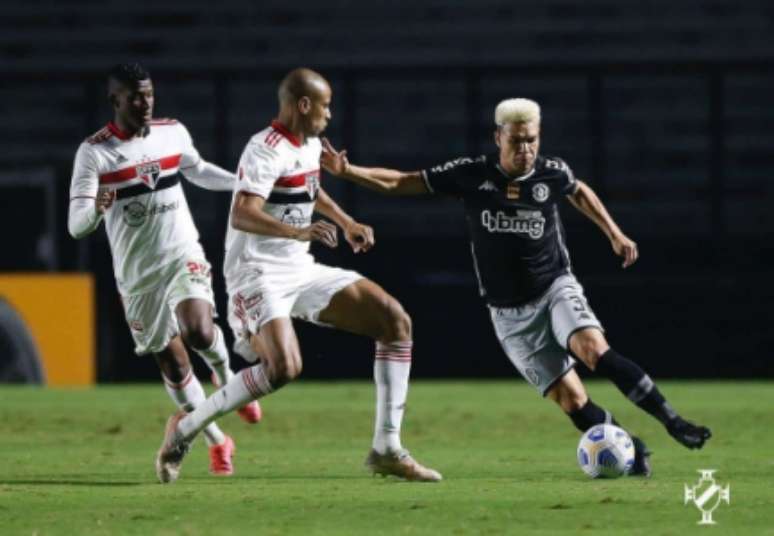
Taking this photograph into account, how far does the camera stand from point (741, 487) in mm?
8039

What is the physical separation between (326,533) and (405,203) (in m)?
12.4

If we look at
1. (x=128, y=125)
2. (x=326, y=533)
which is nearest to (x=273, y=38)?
(x=128, y=125)

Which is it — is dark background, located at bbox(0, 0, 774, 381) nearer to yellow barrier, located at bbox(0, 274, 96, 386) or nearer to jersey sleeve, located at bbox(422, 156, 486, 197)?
yellow barrier, located at bbox(0, 274, 96, 386)

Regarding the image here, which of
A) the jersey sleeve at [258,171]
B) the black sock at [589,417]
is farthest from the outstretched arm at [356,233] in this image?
the black sock at [589,417]

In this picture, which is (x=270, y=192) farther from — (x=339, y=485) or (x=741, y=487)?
(x=741, y=487)

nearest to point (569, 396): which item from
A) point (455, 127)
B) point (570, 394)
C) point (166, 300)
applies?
point (570, 394)

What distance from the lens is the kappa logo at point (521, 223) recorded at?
355 inches

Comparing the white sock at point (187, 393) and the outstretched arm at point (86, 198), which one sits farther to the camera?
the white sock at point (187, 393)

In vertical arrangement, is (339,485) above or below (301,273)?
below

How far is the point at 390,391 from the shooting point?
27.8 feet

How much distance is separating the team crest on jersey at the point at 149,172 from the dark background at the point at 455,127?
710 centimetres

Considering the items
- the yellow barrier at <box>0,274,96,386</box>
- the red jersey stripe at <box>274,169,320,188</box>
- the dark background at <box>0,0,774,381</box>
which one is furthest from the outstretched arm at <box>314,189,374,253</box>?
the yellow barrier at <box>0,274,96,386</box>

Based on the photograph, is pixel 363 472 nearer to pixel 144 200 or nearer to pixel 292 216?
pixel 292 216

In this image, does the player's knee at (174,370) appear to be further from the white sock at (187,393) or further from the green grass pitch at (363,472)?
the green grass pitch at (363,472)
